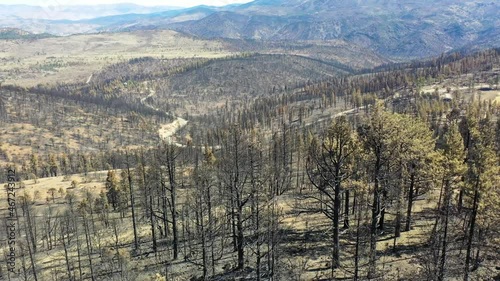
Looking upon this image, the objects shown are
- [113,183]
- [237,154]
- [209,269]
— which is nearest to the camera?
[237,154]

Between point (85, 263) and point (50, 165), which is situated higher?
point (85, 263)

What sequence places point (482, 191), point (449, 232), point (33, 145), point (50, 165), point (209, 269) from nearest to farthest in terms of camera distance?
point (482, 191) → point (209, 269) → point (449, 232) → point (50, 165) → point (33, 145)

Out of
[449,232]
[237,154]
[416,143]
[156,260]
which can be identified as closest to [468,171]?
[416,143]

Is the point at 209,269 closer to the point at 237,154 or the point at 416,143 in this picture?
the point at 237,154

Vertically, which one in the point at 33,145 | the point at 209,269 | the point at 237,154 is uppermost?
the point at 237,154

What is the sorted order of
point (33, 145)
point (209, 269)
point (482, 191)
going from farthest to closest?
1. point (33, 145)
2. point (209, 269)
3. point (482, 191)

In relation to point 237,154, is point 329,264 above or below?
below

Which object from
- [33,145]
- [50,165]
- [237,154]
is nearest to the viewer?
[237,154]

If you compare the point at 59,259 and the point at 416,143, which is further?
the point at 59,259

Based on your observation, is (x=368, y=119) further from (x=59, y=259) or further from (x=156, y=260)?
(x=59, y=259)

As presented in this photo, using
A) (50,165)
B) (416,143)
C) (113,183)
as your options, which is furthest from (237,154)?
(50,165)
